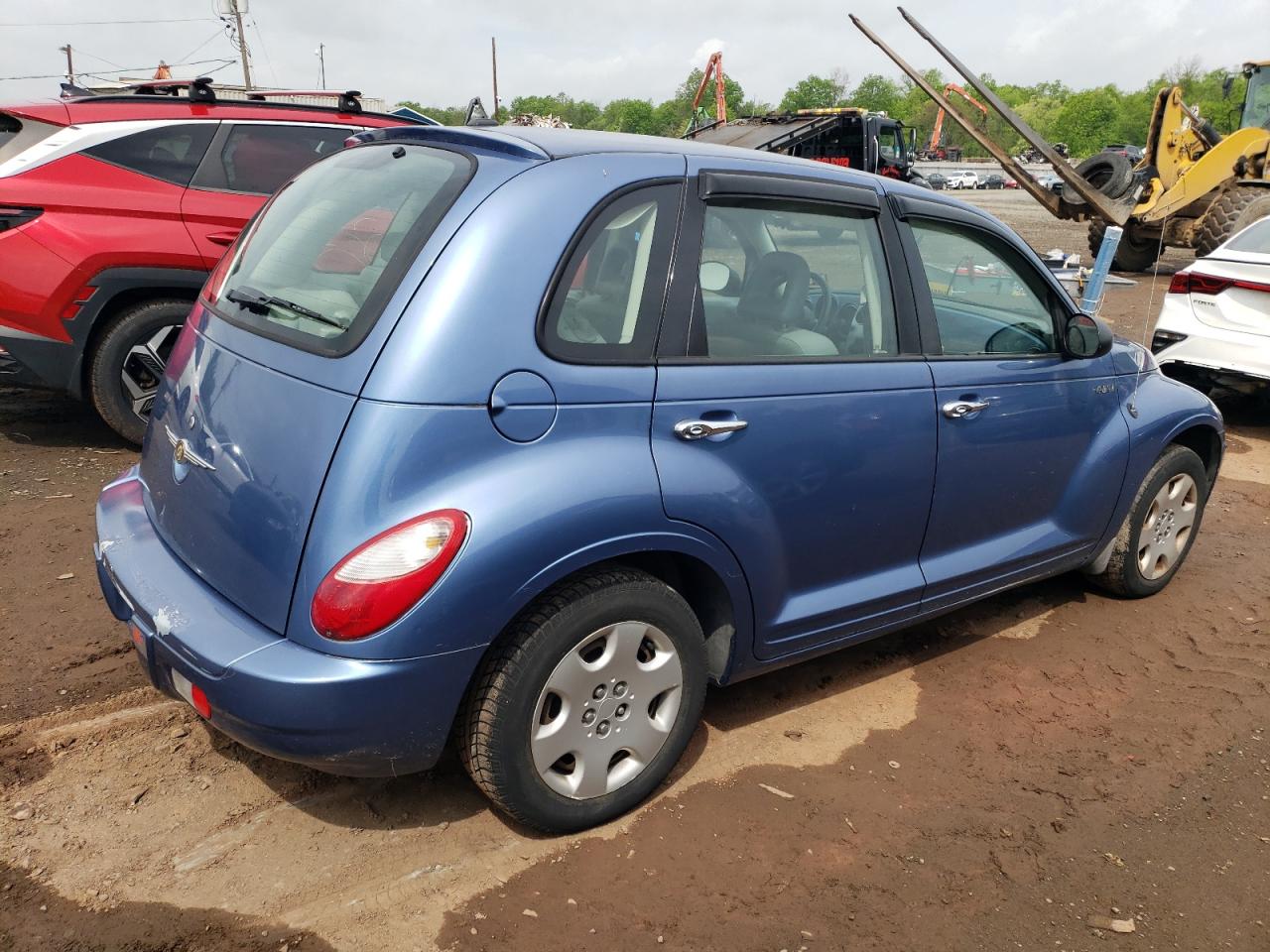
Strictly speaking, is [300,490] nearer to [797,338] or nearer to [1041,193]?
[797,338]

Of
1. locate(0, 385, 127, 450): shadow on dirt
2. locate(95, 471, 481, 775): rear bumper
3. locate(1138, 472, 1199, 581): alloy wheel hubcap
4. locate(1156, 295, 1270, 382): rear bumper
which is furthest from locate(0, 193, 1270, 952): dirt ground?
locate(1156, 295, 1270, 382): rear bumper

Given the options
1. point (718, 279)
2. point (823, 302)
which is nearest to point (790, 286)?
point (823, 302)

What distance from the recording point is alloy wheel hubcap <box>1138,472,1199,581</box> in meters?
4.54

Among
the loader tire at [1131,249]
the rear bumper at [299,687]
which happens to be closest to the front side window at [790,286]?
the rear bumper at [299,687]

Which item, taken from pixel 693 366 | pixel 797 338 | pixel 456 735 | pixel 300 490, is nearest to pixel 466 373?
→ pixel 300 490

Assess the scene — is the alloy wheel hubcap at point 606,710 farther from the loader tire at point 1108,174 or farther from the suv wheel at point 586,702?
the loader tire at point 1108,174

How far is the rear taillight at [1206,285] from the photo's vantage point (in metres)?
7.01

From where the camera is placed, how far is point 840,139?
22359 millimetres

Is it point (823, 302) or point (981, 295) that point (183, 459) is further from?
point (981, 295)

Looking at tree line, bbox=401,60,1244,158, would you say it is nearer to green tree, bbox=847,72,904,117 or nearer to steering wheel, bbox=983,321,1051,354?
green tree, bbox=847,72,904,117

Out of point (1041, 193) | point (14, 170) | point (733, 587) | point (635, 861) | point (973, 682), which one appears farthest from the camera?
point (1041, 193)

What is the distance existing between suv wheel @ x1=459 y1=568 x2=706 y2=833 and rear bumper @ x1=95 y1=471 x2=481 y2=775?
12cm

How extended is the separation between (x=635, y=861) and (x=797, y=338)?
62.4 inches

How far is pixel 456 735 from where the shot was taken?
264 cm
